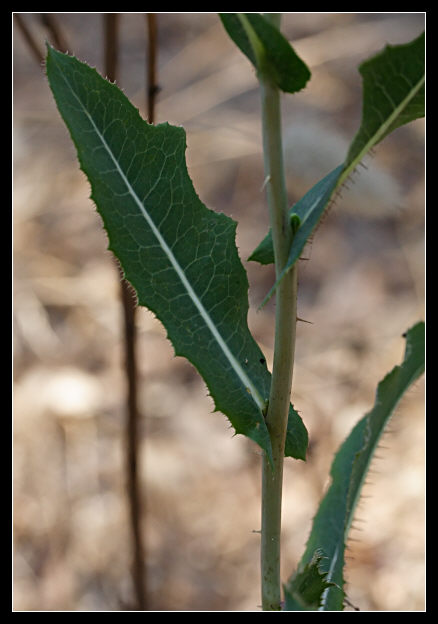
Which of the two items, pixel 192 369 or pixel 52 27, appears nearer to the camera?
pixel 52 27

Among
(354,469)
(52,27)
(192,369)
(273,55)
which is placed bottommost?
(354,469)

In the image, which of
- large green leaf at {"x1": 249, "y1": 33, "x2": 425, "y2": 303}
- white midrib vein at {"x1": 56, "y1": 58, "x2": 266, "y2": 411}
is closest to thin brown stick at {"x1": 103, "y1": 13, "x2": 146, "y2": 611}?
white midrib vein at {"x1": 56, "y1": 58, "x2": 266, "y2": 411}

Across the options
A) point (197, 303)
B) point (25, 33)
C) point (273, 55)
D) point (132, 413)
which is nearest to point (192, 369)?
point (132, 413)

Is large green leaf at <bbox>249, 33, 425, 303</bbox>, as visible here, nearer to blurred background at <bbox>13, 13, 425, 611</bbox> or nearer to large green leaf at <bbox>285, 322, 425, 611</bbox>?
large green leaf at <bbox>285, 322, 425, 611</bbox>

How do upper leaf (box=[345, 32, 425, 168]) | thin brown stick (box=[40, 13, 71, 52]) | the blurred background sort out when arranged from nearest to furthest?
upper leaf (box=[345, 32, 425, 168])
thin brown stick (box=[40, 13, 71, 52])
the blurred background

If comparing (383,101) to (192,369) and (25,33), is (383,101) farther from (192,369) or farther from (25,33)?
(192,369)

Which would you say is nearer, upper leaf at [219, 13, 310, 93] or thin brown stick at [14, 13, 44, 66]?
upper leaf at [219, 13, 310, 93]
